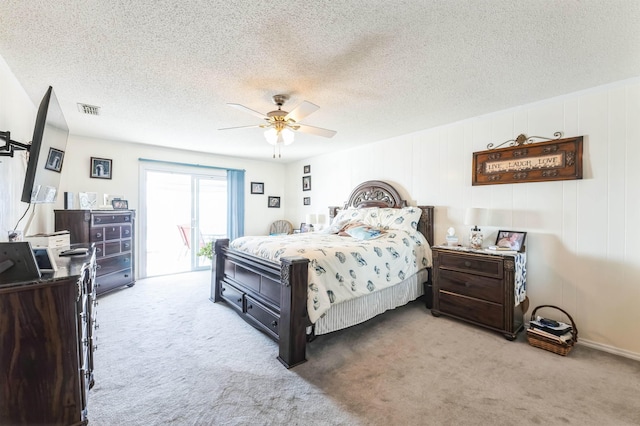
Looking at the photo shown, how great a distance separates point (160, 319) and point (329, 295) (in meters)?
2.06

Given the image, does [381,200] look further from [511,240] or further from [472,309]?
[472,309]

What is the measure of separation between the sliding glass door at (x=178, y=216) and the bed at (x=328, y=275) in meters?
2.11

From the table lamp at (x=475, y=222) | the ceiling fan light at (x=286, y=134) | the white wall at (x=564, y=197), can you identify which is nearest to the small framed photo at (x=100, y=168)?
the white wall at (x=564, y=197)

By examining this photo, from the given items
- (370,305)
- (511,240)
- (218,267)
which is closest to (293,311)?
(370,305)

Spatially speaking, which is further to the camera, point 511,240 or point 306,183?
point 306,183

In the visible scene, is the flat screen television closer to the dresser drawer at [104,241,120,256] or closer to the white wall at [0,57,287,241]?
the white wall at [0,57,287,241]

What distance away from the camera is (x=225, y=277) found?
351 centimetres

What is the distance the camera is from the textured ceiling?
5.06ft

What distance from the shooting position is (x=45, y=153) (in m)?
1.77

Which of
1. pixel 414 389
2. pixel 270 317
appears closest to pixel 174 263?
pixel 270 317

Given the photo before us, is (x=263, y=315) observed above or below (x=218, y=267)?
below

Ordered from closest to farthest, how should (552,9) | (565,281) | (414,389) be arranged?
(552,9) < (414,389) < (565,281)

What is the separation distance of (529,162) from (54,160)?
433 cm

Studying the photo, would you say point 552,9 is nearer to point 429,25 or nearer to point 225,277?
point 429,25
